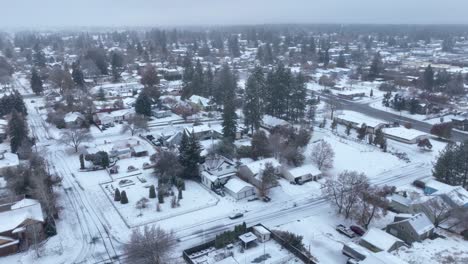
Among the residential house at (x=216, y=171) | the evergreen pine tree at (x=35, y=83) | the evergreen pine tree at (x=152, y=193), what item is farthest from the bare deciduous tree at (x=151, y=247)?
the evergreen pine tree at (x=35, y=83)

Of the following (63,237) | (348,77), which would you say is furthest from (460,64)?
(63,237)

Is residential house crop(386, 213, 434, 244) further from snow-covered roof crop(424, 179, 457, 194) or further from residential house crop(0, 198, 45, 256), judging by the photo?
residential house crop(0, 198, 45, 256)

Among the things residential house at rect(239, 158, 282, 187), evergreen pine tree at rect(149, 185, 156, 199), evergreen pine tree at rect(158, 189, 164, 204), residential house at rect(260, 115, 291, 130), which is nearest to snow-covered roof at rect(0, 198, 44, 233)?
evergreen pine tree at rect(149, 185, 156, 199)

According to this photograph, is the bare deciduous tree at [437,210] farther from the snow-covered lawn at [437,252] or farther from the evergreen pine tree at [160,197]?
the evergreen pine tree at [160,197]

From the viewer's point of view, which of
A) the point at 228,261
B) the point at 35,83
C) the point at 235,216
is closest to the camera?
the point at 228,261

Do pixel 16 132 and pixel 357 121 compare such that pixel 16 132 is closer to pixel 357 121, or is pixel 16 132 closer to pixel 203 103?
pixel 203 103

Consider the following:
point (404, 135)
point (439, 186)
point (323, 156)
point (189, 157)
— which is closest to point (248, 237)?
point (189, 157)

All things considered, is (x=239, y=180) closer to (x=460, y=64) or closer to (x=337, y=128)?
(x=337, y=128)
